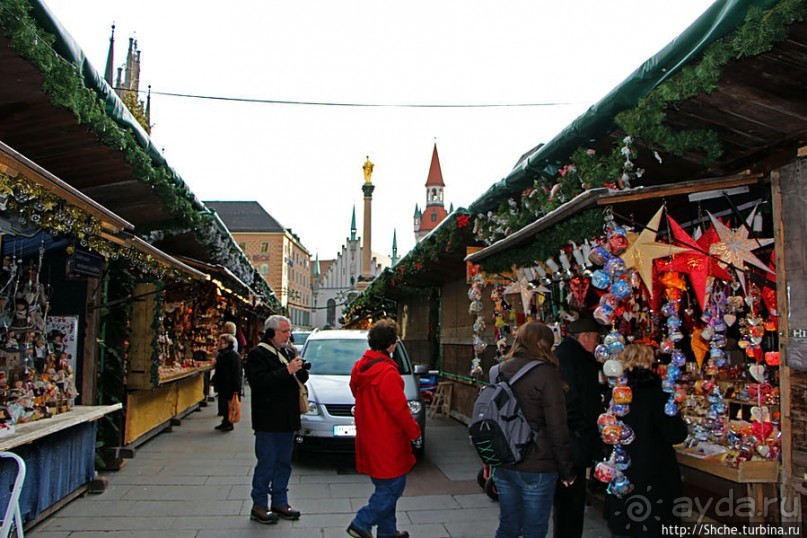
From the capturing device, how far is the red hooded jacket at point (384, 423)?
4566 millimetres

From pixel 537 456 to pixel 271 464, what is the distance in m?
2.77

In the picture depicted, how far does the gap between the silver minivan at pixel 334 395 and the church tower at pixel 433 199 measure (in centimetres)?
8585

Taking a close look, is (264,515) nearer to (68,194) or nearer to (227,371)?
(68,194)

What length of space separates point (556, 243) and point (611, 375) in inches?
61.2

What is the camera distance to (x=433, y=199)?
97.4 m

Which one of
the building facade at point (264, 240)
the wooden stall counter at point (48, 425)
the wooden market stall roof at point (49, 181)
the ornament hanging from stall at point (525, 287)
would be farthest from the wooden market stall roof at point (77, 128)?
the building facade at point (264, 240)

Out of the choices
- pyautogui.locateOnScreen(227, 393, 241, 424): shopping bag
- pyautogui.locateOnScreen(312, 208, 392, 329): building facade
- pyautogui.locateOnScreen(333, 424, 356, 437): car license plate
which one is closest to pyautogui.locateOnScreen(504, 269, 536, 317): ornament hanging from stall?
pyautogui.locateOnScreen(333, 424, 356, 437): car license plate

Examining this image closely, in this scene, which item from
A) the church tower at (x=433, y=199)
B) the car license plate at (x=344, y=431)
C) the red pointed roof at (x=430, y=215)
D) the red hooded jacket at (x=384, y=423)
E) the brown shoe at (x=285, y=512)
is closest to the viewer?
the red hooded jacket at (x=384, y=423)

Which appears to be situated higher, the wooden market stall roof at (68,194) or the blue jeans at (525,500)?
the wooden market stall roof at (68,194)

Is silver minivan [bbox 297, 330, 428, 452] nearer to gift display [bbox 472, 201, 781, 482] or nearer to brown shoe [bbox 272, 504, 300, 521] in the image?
brown shoe [bbox 272, 504, 300, 521]

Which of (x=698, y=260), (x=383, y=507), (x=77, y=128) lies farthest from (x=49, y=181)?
(x=698, y=260)

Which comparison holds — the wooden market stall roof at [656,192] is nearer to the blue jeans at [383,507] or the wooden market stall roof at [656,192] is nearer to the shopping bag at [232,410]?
the blue jeans at [383,507]

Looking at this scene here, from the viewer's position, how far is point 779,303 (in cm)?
421

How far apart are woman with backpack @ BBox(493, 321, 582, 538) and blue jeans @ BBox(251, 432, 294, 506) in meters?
2.38
